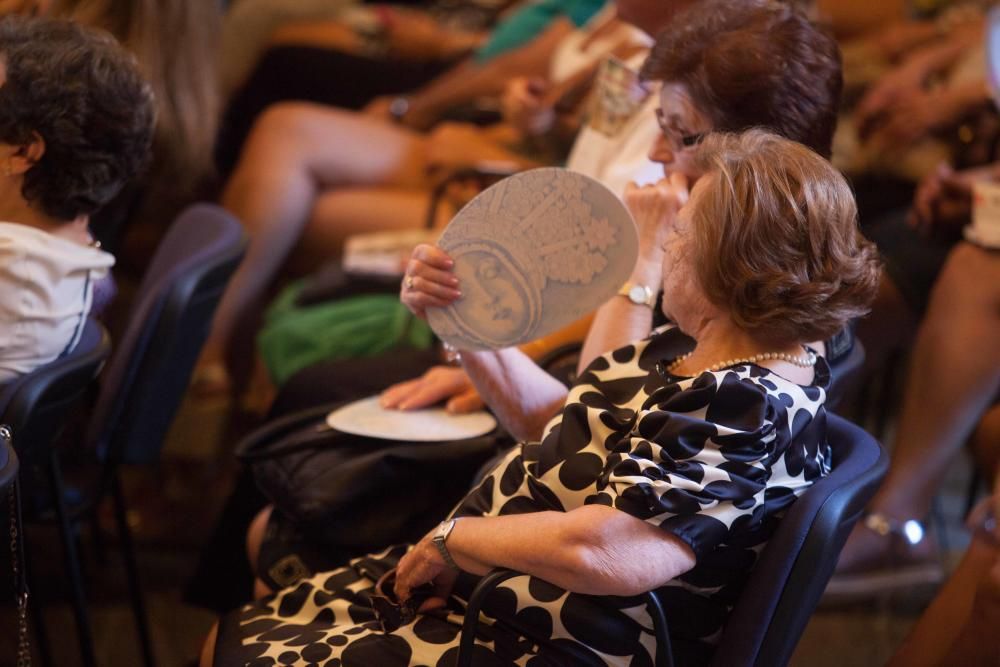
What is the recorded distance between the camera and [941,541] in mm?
2730

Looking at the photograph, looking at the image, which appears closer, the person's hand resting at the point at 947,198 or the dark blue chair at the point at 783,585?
the dark blue chair at the point at 783,585

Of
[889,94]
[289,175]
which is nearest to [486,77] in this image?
[289,175]

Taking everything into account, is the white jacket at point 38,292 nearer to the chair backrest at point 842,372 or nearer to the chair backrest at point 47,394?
the chair backrest at point 47,394

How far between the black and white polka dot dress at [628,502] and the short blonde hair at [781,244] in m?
0.08

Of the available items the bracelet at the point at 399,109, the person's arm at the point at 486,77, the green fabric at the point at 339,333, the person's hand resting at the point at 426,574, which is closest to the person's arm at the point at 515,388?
the person's hand resting at the point at 426,574

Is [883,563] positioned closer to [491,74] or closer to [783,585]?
[783,585]

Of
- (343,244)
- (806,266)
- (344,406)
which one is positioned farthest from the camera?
(343,244)

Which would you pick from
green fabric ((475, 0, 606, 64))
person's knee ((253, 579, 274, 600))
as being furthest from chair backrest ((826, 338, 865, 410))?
green fabric ((475, 0, 606, 64))

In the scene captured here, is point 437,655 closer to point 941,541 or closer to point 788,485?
point 788,485

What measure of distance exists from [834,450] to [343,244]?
2108 mm

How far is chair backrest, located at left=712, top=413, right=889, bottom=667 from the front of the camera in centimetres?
116

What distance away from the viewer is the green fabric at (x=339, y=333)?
2496 millimetres

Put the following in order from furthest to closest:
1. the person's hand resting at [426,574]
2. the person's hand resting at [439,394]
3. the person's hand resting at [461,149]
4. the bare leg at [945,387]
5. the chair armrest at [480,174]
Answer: the person's hand resting at [461,149] → the chair armrest at [480,174] → the bare leg at [945,387] → the person's hand resting at [439,394] → the person's hand resting at [426,574]

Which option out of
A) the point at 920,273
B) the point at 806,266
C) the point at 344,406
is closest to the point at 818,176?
the point at 806,266
